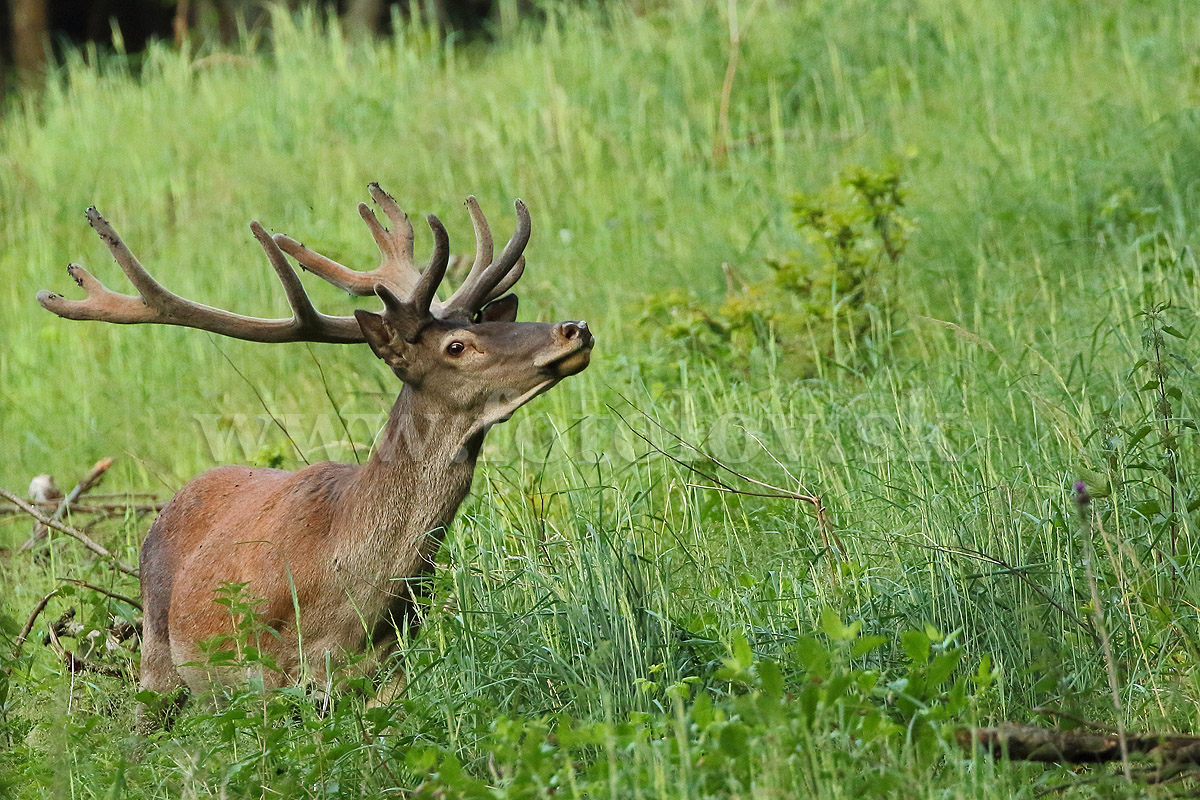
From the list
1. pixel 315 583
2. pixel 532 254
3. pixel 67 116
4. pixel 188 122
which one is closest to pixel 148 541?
pixel 315 583

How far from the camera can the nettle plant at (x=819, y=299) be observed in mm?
6430

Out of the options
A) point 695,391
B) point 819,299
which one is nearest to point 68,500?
point 695,391

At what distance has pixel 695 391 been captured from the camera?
20.2ft

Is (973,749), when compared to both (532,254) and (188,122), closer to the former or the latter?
(532,254)

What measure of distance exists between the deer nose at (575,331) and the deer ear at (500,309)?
62 centimetres

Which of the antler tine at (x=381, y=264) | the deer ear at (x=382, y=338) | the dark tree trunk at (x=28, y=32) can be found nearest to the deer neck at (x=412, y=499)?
the deer ear at (x=382, y=338)

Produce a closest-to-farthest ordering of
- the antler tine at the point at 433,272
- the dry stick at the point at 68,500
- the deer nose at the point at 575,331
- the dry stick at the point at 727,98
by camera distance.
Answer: the deer nose at the point at 575,331
the antler tine at the point at 433,272
the dry stick at the point at 68,500
the dry stick at the point at 727,98

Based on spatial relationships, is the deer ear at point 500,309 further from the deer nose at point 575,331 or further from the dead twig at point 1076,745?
the dead twig at point 1076,745

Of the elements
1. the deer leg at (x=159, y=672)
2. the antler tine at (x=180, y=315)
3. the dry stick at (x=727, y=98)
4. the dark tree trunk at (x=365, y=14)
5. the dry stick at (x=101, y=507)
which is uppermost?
the dark tree trunk at (x=365, y=14)

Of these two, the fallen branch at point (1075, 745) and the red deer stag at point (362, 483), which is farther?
the red deer stag at point (362, 483)

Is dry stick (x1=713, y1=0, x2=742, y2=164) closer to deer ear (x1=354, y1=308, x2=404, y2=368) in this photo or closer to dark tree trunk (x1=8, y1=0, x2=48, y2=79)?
deer ear (x1=354, y1=308, x2=404, y2=368)

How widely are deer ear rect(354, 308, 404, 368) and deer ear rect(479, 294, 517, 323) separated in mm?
487

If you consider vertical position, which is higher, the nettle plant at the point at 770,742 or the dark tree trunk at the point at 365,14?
the dark tree trunk at the point at 365,14

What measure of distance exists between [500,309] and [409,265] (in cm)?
56
